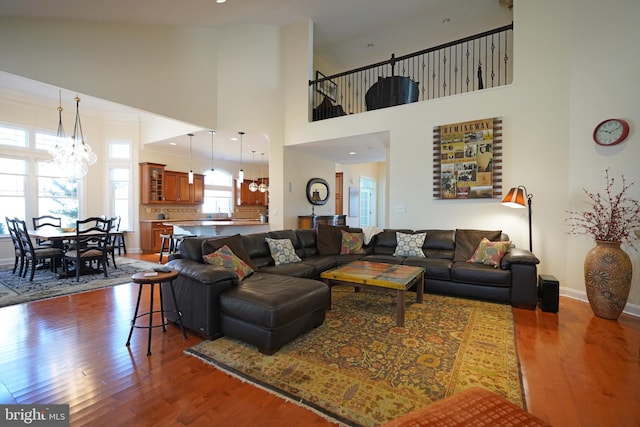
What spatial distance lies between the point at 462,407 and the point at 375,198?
11.7 metres

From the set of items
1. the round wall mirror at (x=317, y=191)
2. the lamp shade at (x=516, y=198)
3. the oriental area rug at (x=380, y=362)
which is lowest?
the oriental area rug at (x=380, y=362)

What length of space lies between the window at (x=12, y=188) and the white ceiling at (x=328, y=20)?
140 cm

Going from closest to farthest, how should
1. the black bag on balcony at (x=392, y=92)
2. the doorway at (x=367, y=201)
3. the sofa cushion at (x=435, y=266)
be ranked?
the sofa cushion at (x=435, y=266)
the black bag on balcony at (x=392, y=92)
the doorway at (x=367, y=201)

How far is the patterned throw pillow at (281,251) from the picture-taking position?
4004 mm

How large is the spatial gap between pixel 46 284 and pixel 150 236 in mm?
3137

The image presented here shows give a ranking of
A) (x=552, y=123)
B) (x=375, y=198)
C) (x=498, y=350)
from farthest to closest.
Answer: (x=375, y=198), (x=552, y=123), (x=498, y=350)

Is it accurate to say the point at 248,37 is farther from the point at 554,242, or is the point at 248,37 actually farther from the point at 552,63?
the point at 554,242

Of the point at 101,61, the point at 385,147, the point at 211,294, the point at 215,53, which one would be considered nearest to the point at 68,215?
the point at 101,61

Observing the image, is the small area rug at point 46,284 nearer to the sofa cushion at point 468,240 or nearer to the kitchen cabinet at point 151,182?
the kitchen cabinet at point 151,182

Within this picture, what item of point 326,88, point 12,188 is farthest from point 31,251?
point 326,88

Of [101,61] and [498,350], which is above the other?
[101,61]

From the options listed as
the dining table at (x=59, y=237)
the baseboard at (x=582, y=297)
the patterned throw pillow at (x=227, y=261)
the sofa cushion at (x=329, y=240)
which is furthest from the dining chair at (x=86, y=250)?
the baseboard at (x=582, y=297)

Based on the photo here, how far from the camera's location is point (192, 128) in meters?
6.12

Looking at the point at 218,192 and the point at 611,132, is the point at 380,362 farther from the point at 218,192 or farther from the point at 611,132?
the point at 218,192
